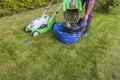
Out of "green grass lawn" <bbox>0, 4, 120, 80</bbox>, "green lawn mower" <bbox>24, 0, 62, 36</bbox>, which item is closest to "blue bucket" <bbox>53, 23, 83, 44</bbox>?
"green grass lawn" <bbox>0, 4, 120, 80</bbox>

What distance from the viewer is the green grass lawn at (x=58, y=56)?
472 centimetres

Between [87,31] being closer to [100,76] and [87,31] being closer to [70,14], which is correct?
[70,14]

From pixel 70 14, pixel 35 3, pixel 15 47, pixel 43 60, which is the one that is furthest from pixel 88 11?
pixel 35 3

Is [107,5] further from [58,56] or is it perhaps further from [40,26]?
[58,56]

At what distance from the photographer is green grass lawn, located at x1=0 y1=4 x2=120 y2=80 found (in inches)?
186

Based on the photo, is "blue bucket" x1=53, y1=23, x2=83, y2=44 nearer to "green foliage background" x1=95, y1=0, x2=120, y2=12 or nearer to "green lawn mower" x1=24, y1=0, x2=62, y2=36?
"green lawn mower" x1=24, y1=0, x2=62, y2=36

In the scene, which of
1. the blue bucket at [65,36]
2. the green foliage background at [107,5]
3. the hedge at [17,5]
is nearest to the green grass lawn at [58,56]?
the blue bucket at [65,36]

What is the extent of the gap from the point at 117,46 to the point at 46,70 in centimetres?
190

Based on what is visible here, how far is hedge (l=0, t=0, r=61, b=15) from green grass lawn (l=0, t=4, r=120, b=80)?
922 mm

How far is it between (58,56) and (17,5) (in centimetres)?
321

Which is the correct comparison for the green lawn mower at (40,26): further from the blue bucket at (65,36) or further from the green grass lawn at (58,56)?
the blue bucket at (65,36)

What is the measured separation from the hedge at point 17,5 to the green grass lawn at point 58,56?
92 centimetres

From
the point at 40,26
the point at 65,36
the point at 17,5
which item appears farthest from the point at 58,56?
the point at 17,5

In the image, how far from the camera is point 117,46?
18.6ft
